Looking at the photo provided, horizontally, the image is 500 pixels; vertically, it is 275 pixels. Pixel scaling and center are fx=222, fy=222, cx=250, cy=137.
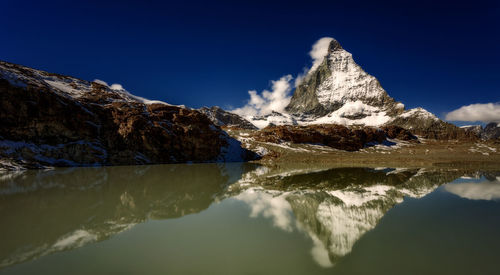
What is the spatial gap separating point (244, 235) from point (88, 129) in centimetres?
5795

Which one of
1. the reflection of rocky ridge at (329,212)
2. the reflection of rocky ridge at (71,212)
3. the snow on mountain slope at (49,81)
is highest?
the snow on mountain slope at (49,81)

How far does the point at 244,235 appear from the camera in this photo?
10.2 m

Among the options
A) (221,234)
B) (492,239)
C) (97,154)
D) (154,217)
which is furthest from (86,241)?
(97,154)

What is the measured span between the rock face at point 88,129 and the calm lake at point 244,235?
33.1 m

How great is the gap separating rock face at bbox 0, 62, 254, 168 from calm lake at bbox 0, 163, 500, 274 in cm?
3315

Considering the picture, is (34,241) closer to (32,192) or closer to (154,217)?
(154,217)

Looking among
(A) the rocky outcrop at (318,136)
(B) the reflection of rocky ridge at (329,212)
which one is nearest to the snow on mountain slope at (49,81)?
(B) the reflection of rocky ridge at (329,212)

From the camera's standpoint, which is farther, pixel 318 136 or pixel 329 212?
pixel 318 136

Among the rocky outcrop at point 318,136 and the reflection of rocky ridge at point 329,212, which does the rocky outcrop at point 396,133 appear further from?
the reflection of rocky ridge at point 329,212

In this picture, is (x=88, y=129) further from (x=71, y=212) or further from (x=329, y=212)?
(x=329, y=212)

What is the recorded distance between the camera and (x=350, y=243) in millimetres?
9531

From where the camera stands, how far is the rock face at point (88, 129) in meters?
43.1

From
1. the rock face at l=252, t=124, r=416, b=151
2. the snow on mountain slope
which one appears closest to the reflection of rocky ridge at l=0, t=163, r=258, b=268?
the snow on mountain slope

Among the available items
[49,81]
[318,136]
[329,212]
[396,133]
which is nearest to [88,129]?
[49,81]
